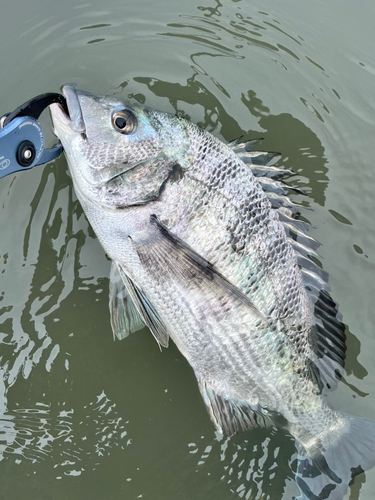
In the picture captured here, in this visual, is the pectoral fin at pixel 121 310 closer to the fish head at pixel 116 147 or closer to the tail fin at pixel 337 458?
the fish head at pixel 116 147

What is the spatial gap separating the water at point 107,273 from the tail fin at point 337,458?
0.40 ft

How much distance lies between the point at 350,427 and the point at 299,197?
1.37 meters

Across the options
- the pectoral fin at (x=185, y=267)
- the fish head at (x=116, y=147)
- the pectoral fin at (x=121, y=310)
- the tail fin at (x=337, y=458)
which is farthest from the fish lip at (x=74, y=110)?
the tail fin at (x=337, y=458)

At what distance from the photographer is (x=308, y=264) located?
228 cm

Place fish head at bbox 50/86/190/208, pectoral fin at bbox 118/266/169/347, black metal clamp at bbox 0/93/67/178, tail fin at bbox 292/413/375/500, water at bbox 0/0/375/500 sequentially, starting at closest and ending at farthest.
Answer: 1. black metal clamp at bbox 0/93/67/178
2. fish head at bbox 50/86/190/208
3. pectoral fin at bbox 118/266/169/347
4. tail fin at bbox 292/413/375/500
5. water at bbox 0/0/375/500

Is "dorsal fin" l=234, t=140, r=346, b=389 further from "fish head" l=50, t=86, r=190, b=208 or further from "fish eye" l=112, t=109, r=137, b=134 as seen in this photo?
"fish eye" l=112, t=109, r=137, b=134

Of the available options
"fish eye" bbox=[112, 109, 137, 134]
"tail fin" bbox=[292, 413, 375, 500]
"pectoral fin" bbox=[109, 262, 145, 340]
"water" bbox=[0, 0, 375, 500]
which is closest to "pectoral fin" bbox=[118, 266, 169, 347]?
"pectoral fin" bbox=[109, 262, 145, 340]

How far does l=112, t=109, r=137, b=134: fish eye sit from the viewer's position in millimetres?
1994

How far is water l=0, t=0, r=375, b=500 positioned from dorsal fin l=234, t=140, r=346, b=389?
1.00 feet

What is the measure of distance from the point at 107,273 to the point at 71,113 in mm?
1029

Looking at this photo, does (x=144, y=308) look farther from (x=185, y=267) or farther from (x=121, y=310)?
(x=185, y=267)

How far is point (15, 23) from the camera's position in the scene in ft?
8.86

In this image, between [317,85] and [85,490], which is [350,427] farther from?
[317,85]

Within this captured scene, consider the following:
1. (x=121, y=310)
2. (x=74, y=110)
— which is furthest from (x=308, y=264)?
(x=74, y=110)
